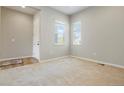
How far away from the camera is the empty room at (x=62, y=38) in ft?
12.4

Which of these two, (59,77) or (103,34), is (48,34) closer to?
(103,34)

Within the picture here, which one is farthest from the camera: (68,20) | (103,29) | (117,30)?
(68,20)

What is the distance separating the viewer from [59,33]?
5.73 meters

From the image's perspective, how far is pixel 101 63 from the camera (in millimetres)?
4375

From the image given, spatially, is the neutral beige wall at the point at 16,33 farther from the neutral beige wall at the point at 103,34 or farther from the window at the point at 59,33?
the neutral beige wall at the point at 103,34

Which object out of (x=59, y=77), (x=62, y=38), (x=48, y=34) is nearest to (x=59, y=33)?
(x=62, y=38)

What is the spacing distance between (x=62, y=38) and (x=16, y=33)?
2568 millimetres

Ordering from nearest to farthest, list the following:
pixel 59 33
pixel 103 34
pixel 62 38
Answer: pixel 103 34 → pixel 59 33 → pixel 62 38

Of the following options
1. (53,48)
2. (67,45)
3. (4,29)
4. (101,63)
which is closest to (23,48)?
(4,29)

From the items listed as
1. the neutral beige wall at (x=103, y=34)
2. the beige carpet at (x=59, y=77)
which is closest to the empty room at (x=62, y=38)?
the neutral beige wall at (x=103, y=34)

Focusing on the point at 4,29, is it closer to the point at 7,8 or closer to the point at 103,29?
the point at 7,8

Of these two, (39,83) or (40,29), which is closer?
(39,83)

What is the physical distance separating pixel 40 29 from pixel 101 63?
318 centimetres

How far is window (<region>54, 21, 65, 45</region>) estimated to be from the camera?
18.0 ft
